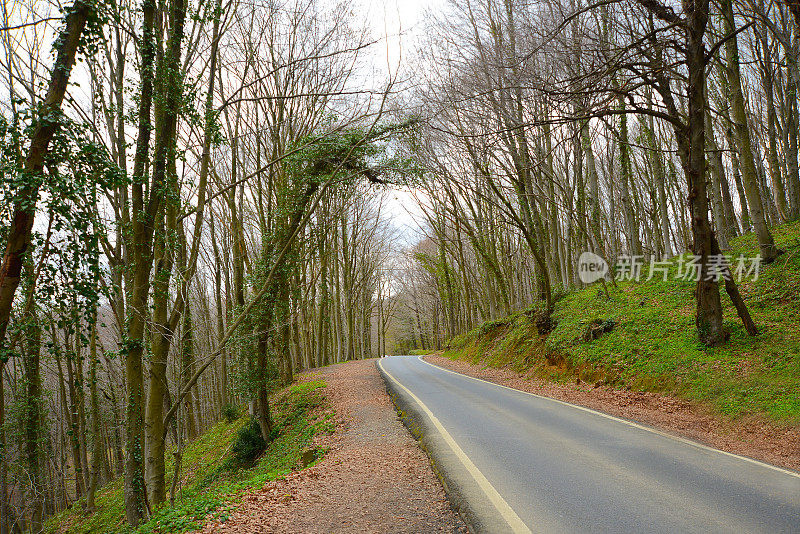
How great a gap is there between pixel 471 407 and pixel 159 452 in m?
6.38

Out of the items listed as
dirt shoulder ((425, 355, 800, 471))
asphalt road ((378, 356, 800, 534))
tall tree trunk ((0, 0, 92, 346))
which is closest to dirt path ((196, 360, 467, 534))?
asphalt road ((378, 356, 800, 534))

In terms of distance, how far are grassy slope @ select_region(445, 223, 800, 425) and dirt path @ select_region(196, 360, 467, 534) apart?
565 cm

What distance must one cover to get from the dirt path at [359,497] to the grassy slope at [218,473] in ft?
1.58

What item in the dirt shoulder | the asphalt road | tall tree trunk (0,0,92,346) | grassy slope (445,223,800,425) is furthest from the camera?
grassy slope (445,223,800,425)

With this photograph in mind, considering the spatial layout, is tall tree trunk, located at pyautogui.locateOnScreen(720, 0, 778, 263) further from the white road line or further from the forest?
the white road line

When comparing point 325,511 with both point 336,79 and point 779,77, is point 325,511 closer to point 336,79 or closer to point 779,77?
point 336,79

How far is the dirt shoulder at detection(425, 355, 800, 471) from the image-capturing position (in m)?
5.90

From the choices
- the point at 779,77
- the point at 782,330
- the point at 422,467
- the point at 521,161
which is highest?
the point at 779,77

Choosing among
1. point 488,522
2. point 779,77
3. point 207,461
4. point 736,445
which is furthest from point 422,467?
point 779,77

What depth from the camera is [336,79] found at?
44.5ft

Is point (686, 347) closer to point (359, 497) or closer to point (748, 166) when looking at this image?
point (748, 166)

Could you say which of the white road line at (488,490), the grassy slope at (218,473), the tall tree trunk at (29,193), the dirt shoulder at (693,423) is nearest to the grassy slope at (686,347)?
the dirt shoulder at (693,423)

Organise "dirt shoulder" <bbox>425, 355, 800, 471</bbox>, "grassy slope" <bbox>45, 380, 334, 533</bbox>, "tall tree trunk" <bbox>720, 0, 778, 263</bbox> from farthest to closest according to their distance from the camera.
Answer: "tall tree trunk" <bbox>720, 0, 778, 263</bbox>, "dirt shoulder" <bbox>425, 355, 800, 471</bbox>, "grassy slope" <bbox>45, 380, 334, 533</bbox>

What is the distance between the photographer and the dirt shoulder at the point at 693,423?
232 inches
